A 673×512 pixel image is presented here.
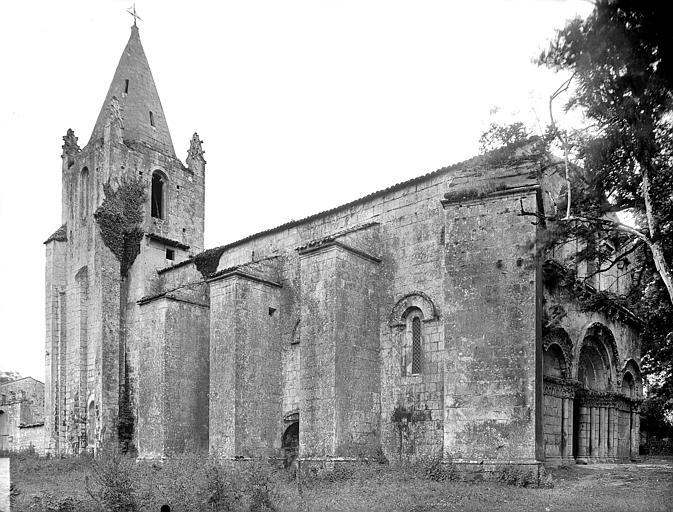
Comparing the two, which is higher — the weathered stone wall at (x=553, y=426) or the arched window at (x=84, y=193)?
the arched window at (x=84, y=193)

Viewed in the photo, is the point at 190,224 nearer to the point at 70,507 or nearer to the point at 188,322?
the point at 188,322

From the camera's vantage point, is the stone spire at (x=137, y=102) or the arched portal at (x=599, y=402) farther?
the stone spire at (x=137, y=102)

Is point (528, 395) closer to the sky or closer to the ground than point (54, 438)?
closer to the sky

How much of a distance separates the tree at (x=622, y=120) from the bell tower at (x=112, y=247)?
1946 cm

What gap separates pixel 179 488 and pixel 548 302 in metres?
10.5

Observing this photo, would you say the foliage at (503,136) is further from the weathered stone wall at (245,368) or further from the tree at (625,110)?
the weathered stone wall at (245,368)

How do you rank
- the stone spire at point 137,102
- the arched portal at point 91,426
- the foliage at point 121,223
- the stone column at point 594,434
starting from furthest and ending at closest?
the stone spire at point 137,102 → the foliage at point 121,223 → the arched portal at point 91,426 → the stone column at point 594,434

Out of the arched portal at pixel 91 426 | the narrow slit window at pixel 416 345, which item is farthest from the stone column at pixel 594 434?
the arched portal at pixel 91 426

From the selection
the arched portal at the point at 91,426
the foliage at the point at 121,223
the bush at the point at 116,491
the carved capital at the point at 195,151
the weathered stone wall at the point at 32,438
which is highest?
the carved capital at the point at 195,151

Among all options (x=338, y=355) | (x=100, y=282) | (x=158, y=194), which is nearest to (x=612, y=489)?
(x=338, y=355)

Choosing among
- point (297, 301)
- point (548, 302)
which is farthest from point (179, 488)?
point (548, 302)

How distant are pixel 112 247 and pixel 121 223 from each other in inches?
43.6

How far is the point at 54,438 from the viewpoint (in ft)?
94.4

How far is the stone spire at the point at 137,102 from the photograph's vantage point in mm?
30391
